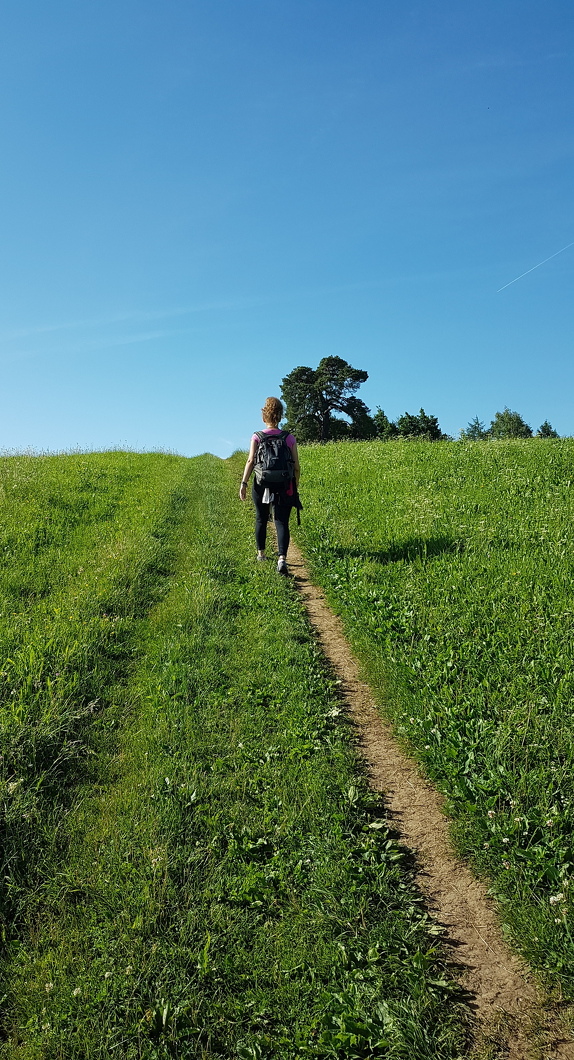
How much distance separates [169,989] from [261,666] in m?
3.71

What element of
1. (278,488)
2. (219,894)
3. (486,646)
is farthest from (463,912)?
(278,488)

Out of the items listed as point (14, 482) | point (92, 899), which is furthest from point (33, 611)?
point (14, 482)

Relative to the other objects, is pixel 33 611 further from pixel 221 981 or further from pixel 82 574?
pixel 221 981

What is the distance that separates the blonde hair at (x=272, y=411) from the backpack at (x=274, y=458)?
10.0 inches

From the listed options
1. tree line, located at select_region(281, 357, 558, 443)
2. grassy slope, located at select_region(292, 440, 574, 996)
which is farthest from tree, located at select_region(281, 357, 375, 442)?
grassy slope, located at select_region(292, 440, 574, 996)

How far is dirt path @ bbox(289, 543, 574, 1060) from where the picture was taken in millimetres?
3188

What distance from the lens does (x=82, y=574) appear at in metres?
9.52

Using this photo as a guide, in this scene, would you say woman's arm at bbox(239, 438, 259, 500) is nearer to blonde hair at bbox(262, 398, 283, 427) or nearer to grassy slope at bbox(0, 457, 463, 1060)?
blonde hair at bbox(262, 398, 283, 427)

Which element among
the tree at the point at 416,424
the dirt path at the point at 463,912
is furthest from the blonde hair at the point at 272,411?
the tree at the point at 416,424

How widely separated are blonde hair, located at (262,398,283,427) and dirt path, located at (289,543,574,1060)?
556 centimetres

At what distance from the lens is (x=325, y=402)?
2911 inches

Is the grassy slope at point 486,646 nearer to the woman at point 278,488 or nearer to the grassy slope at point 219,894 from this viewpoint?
the grassy slope at point 219,894

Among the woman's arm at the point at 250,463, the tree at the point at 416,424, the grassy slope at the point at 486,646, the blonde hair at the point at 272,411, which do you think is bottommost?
the grassy slope at the point at 486,646

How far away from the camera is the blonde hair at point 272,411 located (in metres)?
10.2
